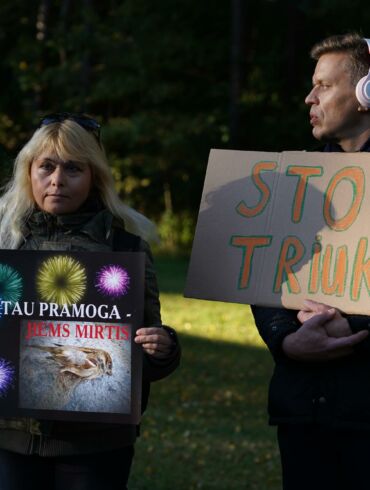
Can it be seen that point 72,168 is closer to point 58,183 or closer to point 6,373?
point 58,183

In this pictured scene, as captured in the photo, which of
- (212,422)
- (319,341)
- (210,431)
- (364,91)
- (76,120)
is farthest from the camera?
(212,422)

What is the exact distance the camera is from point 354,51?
130 inches

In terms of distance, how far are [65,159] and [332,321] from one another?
0.96 m

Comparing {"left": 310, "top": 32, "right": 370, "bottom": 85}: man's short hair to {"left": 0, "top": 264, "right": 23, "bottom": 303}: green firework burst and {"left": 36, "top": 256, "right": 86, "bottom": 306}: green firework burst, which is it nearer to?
{"left": 36, "top": 256, "right": 86, "bottom": 306}: green firework burst

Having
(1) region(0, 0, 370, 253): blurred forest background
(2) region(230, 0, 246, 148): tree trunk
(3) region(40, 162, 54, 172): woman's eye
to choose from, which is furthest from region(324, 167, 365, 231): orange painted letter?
(2) region(230, 0, 246, 148): tree trunk

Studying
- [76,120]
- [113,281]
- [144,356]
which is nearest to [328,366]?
[144,356]

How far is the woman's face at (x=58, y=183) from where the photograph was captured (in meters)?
3.30

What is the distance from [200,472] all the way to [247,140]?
20622mm

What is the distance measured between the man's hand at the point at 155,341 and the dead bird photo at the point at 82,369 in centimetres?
4

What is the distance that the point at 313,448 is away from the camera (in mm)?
Result: 3227

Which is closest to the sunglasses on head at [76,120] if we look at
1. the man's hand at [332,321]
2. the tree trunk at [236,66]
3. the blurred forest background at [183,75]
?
the man's hand at [332,321]

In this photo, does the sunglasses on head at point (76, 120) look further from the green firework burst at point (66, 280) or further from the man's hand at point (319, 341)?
the man's hand at point (319, 341)

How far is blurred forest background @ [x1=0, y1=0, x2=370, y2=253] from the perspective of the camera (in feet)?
84.2

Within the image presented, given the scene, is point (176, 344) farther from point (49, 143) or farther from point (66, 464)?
point (49, 143)
